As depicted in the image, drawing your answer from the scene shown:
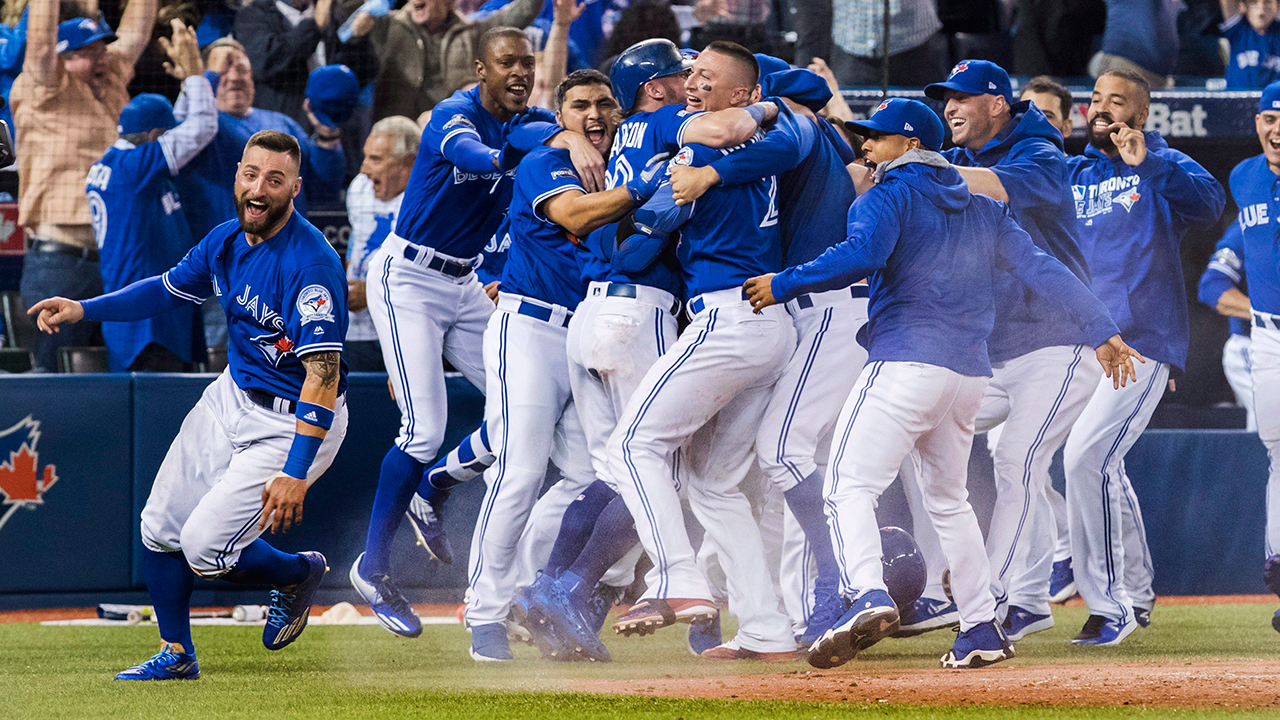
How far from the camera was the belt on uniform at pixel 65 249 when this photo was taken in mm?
7699

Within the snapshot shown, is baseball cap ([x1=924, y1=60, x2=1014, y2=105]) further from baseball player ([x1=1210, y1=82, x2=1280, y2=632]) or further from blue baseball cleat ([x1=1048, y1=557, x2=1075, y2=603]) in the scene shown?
blue baseball cleat ([x1=1048, y1=557, x2=1075, y2=603])

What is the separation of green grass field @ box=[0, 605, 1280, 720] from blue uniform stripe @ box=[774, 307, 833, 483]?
0.67m

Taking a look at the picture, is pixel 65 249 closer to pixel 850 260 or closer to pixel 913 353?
pixel 850 260

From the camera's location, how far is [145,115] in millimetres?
7605

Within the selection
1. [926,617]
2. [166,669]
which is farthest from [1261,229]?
[166,669]

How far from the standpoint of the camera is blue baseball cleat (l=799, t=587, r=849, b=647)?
197 inches

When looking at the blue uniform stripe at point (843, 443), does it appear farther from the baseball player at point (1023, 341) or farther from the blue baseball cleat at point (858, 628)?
the baseball player at point (1023, 341)

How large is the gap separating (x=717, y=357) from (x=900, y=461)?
2.17 feet

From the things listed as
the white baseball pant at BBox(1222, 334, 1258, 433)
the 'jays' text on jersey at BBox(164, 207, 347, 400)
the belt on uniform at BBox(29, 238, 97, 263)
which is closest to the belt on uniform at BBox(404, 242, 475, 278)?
the 'jays' text on jersey at BBox(164, 207, 347, 400)

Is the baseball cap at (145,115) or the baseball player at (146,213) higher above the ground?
the baseball cap at (145,115)

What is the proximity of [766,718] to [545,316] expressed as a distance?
2.16 m

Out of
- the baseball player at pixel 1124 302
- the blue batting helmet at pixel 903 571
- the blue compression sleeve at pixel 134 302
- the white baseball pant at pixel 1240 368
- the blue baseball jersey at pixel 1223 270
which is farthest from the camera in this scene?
the white baseball pant at pixel 1240 368

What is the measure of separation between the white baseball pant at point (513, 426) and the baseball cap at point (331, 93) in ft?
10.7

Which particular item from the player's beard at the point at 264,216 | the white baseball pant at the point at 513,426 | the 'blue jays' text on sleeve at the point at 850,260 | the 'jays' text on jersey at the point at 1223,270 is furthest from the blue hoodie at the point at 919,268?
the 'jays' text on jersey at the point at 1223,270
